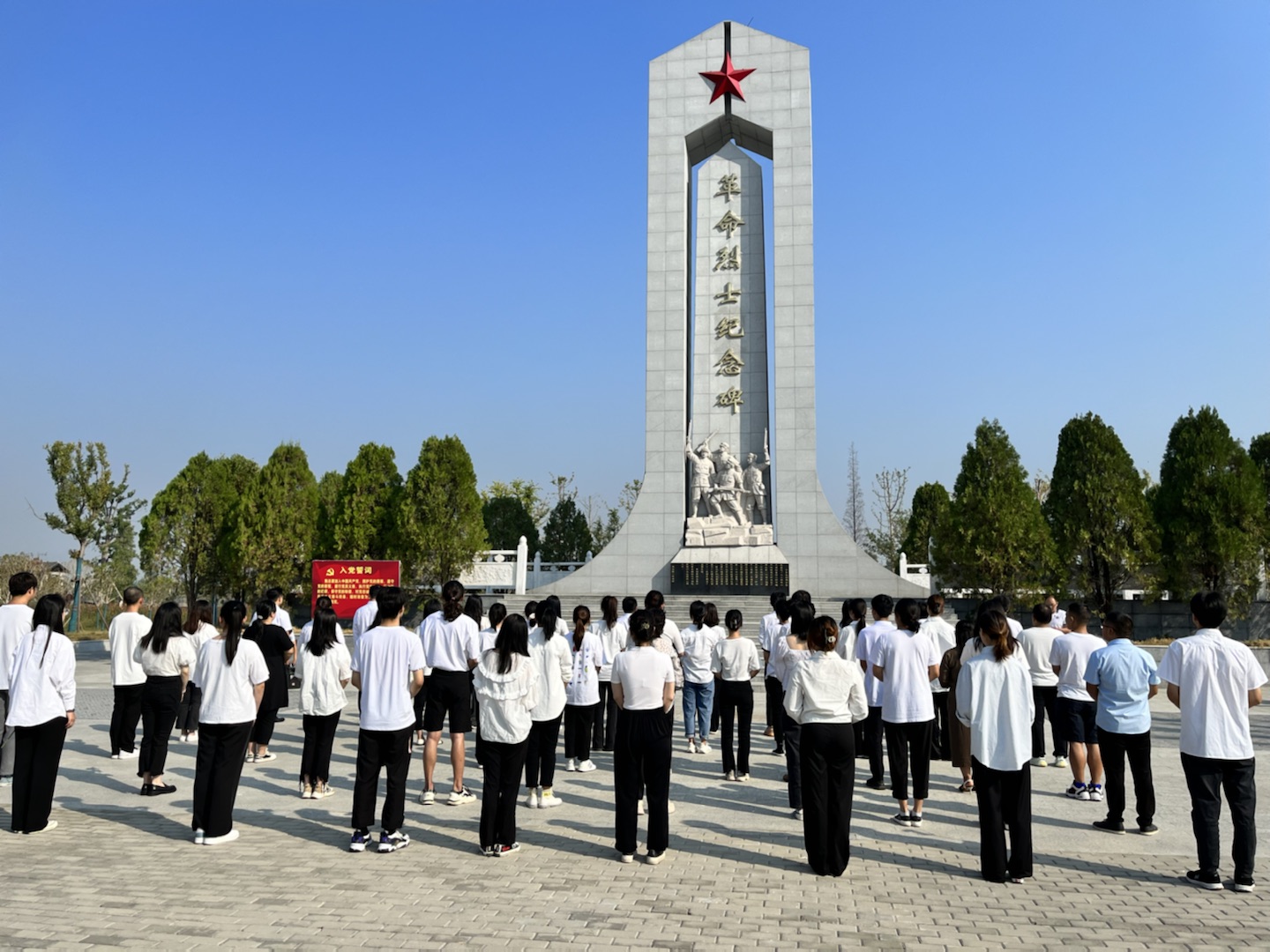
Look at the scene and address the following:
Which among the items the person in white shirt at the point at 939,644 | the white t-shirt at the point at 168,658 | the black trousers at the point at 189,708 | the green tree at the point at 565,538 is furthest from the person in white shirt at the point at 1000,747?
the green tree at the point at 565,538

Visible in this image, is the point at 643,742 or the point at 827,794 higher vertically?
the point at 643,742

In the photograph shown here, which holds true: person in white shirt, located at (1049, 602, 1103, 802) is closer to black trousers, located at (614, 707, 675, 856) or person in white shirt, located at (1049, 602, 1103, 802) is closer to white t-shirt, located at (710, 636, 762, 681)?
white t-shirt, located at (710, 636, 762, 681)

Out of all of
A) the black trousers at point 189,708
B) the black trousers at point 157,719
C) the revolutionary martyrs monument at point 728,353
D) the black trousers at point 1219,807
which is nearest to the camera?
the black trousers at point 1219,807

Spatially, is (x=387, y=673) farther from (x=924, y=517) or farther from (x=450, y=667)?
(x=924, y=517)

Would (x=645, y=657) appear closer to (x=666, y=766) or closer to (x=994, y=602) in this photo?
(x=666, y=766)

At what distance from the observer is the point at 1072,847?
5.31 m

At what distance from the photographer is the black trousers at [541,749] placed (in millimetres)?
6121

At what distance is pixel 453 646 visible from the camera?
6.55m

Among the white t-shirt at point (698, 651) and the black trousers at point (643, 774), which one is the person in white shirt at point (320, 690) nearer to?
the black trousers at point (643, 774)

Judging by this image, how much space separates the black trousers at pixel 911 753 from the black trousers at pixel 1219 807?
144 centimetres

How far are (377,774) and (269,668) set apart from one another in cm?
290

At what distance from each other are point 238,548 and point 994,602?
20.6m


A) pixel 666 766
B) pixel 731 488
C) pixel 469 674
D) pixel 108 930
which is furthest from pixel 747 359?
pixel 108 930

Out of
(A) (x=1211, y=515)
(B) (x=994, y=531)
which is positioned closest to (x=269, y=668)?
(B) (x=994, y=531)
